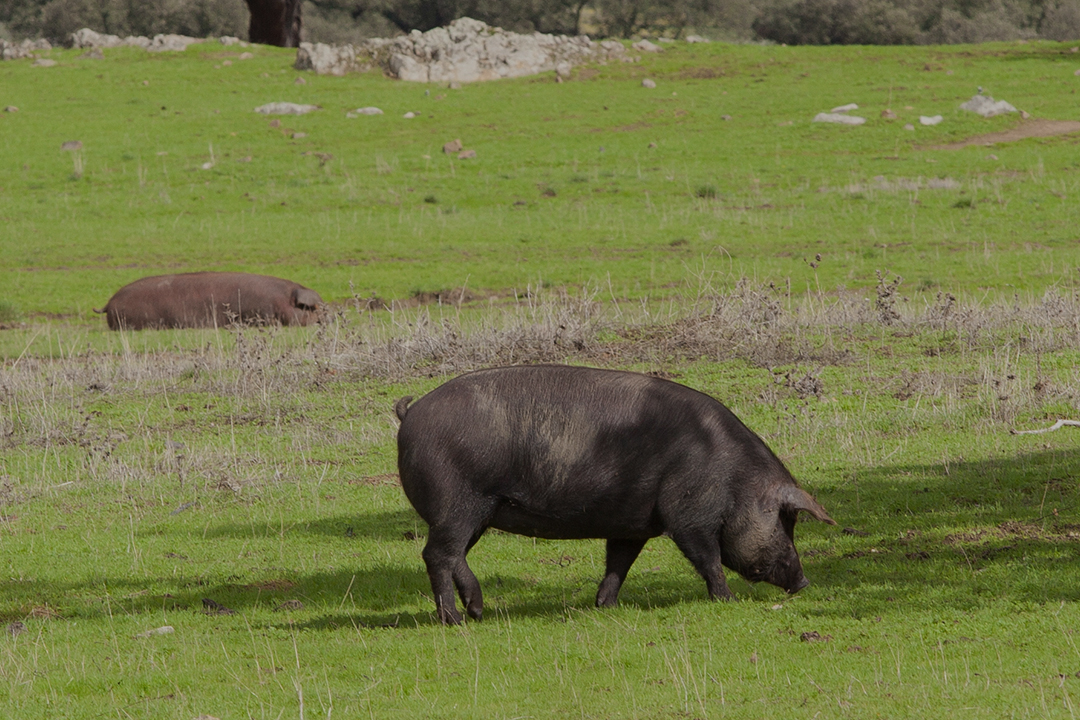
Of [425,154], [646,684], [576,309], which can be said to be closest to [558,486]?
[646,684]

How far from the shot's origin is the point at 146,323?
2377 centimetres

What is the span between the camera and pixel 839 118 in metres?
40.7

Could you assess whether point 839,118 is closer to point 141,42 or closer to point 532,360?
Answer: point 532,360

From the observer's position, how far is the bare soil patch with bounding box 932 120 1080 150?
3834 cm

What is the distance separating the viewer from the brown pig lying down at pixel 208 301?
78.6ft

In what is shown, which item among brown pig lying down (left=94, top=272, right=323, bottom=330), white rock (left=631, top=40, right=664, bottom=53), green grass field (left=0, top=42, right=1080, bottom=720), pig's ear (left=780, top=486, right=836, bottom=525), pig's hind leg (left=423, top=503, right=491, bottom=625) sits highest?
white rock (left=631, top=40, right=664, bottom=53)

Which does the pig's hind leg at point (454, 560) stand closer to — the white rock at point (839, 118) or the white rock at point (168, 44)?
the white rock at point (839, 118)

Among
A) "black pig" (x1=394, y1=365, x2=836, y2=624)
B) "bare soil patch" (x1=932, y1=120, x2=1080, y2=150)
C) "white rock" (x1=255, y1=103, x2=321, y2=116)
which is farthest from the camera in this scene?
"white rock" (x1=255, y1=103, x2=321, y2=116)

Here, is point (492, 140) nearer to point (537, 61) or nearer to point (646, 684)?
point (537, 61)

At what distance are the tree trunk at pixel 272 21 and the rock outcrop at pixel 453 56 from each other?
802 centimetres

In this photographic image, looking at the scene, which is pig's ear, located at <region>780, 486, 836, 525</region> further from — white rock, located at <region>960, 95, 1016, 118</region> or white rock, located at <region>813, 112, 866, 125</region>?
white rock, located at <region>960, 95, 1016, 118</region>

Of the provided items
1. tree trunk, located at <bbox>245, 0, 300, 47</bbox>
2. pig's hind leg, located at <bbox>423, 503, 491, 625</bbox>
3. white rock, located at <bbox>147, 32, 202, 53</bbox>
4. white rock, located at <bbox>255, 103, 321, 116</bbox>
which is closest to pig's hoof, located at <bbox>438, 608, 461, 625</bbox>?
pig's hind leg, located at <bbox>423, 503, 491, 625</bbox>

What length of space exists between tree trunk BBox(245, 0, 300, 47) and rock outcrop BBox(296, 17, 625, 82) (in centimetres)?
802

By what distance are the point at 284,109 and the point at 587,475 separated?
3744 centimetres
